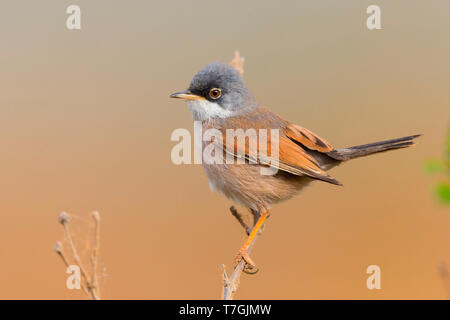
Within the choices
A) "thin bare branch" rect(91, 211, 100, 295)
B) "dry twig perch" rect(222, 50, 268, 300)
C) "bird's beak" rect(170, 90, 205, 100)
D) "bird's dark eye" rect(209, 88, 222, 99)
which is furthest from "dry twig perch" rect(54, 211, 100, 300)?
"bird's dark eye" rect(209, 88, 222, 99)

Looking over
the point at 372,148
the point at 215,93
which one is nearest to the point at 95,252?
the point at 215,93

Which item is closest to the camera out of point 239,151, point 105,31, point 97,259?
point 97,259

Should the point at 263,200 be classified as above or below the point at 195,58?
below

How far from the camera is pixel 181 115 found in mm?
6262

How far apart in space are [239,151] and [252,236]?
614 mm

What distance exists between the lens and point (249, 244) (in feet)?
11.2

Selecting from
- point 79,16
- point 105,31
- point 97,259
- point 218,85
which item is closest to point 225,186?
point 218,85

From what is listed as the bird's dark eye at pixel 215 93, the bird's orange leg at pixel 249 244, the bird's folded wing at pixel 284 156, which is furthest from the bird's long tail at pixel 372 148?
the bird's dark eye at pixel 215 93

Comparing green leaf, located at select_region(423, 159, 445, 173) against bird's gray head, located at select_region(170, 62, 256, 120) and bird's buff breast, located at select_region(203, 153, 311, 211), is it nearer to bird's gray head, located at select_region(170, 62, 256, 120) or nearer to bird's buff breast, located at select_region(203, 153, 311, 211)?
bird's buff breast, located at select_region(203, 153, 311, 211)

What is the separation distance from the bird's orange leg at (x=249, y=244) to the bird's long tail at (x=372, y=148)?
678mm

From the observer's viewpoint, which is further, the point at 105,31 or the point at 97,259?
the point at 105,31

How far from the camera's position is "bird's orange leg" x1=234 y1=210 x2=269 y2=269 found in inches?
132

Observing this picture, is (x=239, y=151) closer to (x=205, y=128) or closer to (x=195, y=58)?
(x=205, y=128)

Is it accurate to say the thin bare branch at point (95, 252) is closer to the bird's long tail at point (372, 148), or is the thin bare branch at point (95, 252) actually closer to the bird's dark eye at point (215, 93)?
the bird's dark eye at point (215, 93)
